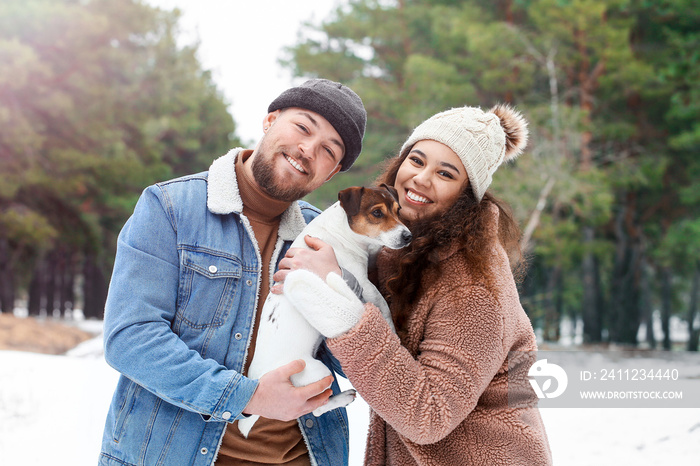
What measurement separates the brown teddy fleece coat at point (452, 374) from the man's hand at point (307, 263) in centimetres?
27

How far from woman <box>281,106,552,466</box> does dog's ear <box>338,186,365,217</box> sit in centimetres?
30

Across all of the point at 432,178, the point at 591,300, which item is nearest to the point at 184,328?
the point at 432,178

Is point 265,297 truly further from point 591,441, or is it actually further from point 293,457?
point 591,441

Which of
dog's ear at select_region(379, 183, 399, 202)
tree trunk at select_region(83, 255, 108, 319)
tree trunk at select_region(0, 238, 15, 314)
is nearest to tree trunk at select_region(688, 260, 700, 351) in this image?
dog's ear at select_region(379, 183, 399, 202)

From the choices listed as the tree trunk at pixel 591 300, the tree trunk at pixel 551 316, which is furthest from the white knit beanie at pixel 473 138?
the tree trunk at pixel 591 300

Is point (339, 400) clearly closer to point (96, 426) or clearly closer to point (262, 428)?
point (262, 428)

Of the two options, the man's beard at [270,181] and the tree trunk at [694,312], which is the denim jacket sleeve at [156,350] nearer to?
the man's beard at [270,181]

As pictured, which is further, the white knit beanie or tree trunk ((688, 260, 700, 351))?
tree trunk ((688, 260, 700, 351))

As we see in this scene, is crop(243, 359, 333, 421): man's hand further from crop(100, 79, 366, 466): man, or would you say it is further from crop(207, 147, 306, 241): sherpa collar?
crop(207, 147, 306, 241): sherpa collar

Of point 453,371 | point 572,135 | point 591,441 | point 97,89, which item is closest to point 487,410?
point 453,371

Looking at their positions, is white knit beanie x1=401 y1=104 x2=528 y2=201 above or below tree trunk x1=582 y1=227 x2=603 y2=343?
above

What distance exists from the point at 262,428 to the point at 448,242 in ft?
3.34

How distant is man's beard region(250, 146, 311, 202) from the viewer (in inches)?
92.1

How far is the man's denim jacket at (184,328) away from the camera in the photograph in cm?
190
